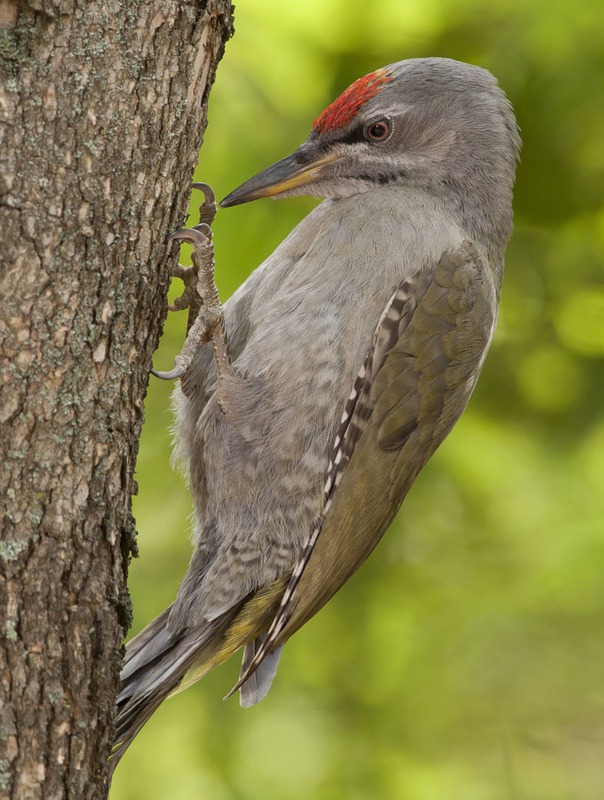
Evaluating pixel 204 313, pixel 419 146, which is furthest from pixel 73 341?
pixel 419 146

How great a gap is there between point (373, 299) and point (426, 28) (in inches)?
51.6

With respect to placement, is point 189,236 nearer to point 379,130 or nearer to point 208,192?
point 208,192

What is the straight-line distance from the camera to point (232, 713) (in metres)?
3.48

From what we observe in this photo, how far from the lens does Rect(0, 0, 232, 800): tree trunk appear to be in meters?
1.84

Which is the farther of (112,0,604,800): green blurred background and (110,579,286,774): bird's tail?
(112,0,604,800): green blurred background

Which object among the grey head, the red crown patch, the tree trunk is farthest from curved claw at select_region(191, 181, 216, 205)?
the tree trunk

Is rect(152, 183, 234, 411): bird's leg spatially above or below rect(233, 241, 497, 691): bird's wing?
above

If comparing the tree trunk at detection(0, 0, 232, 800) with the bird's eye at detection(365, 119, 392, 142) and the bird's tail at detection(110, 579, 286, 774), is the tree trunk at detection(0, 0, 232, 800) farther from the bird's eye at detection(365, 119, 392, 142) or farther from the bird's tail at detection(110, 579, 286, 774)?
the bird's eye at detection(365, 119, 392, 142)

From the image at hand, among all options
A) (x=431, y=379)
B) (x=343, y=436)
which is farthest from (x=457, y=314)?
(x=343, y=436)

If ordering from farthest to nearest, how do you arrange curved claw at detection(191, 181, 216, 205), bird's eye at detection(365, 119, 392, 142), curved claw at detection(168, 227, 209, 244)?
bird's eye at detection(365, 119, 392, 142) → curved claw at detection(191, 181, 216, 205) → curved claw at detection(168, 227, 209, 244)

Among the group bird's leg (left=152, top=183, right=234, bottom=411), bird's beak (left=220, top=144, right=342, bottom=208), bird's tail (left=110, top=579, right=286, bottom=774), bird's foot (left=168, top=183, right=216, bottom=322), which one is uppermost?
bird's beak (left=220, top=144, right=342, bottom=208)

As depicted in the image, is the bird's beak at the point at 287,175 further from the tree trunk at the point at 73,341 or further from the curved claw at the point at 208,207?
the tree trunk at the point at 73,341

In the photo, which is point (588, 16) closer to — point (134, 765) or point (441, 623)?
point (441, 623)

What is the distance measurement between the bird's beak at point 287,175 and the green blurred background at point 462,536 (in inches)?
23.5
